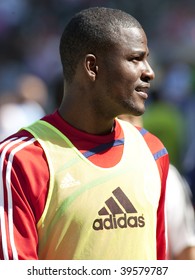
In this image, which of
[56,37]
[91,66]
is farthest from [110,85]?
[56,37]

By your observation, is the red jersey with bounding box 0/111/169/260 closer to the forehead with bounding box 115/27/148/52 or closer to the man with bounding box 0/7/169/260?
the man with bounding box 0/7/169/260

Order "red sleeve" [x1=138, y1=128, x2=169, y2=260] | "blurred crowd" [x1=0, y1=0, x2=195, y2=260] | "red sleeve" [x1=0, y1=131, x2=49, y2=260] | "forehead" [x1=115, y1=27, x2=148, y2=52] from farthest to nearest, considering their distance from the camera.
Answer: "blurred crowd" [x1=0, y1=0, x2=195, y2=260], "red sleeve" [x1=138, y1=128, x2=169, y2=260], "forehead" [x1=115, y1=27, x2=148, y2=52], "red sleeve" [x1=0, y1=131, x2=49, y2=260]

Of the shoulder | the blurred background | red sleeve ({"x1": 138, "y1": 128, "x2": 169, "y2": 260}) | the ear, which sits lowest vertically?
the blurred background

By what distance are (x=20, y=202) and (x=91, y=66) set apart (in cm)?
73

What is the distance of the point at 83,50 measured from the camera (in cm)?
421

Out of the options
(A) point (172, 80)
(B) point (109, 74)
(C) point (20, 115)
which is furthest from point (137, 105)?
(A) point (172, 80)

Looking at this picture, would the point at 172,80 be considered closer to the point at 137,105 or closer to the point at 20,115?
the point at 20,115

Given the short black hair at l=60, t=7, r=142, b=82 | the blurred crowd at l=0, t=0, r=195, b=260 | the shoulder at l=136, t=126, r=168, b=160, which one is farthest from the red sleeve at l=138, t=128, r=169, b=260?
the blurred crowd at l=0, t=0, r=195, b=260

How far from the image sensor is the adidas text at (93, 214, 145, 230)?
13.1 ft

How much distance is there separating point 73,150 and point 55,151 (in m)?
0.09

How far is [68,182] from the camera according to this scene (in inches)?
157

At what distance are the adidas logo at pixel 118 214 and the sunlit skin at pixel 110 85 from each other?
14.1 inches

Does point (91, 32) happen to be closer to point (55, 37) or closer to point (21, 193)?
point (21, 193)

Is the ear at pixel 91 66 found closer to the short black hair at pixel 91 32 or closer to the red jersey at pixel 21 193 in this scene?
the short black hair at pixel 91 32
